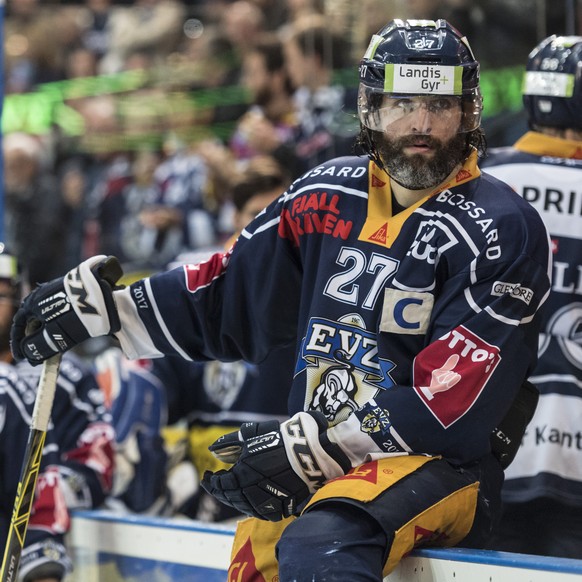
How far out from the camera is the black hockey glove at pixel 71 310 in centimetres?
266

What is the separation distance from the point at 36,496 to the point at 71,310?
788 mm

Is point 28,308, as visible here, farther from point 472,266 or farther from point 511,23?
point 511,23

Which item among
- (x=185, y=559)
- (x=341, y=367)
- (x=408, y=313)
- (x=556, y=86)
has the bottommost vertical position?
(x=185, y=559)

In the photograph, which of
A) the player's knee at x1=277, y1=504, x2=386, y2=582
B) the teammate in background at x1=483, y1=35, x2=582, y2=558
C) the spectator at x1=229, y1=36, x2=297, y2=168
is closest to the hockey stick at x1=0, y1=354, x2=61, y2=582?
the player's knee at x1=277, y1=504, x2=386, y2=582

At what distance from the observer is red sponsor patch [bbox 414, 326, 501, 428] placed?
7.22 feet

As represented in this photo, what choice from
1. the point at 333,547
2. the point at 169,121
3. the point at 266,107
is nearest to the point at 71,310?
the point at 333,547

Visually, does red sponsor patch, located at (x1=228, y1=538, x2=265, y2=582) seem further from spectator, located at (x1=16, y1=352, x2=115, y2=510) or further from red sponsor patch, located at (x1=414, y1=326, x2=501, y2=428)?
spectator, located at (x1=16, y1=352, x2=115, y2=510)

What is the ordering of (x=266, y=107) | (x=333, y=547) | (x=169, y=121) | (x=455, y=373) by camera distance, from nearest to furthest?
1. (x=333, y=547)
2. (x=455, y=373)
3. (x=266, y=107)
4. (x=169, y=121)

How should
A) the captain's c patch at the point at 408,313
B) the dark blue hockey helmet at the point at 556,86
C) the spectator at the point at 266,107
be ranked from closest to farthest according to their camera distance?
the captain's c patch at the point at 408,313 < the dark blue hockey helmet at the point at 556,86 < the spectator at the point at 266,107

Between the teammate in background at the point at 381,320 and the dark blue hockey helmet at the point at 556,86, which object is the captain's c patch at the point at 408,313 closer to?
the teammate in background at the point at 381,320

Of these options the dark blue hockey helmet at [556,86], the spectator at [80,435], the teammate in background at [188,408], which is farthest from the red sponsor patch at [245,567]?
the teammate in background at [188,408]

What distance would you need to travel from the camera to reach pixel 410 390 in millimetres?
2227

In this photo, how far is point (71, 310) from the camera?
2.65 meters

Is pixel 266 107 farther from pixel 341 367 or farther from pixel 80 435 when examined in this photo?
pixel 341 367
